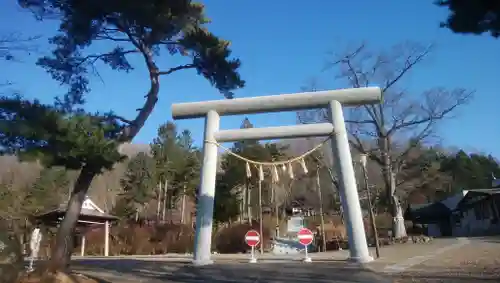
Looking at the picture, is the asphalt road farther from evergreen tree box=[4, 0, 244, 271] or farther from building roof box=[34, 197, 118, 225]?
building roof box=[34, 197, 118, 225]

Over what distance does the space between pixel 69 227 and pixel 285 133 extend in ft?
20.9

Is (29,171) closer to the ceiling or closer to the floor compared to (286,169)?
closer to the ceiling

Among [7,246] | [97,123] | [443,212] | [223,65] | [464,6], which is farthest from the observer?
[443,212]

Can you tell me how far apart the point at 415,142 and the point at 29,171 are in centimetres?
3384

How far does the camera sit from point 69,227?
8.51m

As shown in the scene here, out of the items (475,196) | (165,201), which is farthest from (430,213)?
(165,201)

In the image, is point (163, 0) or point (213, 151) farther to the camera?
point (213, 151)

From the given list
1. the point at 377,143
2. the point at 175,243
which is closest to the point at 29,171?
the point at 175,243

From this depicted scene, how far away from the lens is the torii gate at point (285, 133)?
11188 mm

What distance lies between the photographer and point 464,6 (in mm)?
6066

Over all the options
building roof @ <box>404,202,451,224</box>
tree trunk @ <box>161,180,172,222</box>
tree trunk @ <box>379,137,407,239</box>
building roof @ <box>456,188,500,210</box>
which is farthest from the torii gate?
building roof @ <box>404,202,451,224</box>

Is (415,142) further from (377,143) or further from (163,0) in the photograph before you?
(163,0)

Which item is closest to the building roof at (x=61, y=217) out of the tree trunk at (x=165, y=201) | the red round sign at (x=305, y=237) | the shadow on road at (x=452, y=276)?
the red round sign at (x=305, y=237)

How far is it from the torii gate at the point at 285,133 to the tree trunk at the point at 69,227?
3.79m
